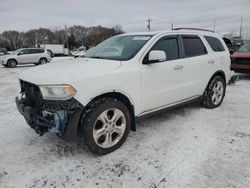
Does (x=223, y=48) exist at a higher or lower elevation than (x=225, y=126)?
higher

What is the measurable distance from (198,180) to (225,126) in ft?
Answer: 6.09

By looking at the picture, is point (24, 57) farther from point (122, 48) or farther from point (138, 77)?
point (138, 77)

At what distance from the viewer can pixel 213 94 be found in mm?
5004

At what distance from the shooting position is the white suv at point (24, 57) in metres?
17.7

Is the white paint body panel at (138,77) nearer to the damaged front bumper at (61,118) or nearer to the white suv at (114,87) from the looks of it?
the white suv at (114,87)

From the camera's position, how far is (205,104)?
5012mm

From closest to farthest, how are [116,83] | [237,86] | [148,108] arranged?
[116,83]
[148,108]
[237,86]

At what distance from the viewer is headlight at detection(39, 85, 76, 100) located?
105 inches

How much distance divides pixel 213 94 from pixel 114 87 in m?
2.92

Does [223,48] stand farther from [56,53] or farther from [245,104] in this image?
[56,53]

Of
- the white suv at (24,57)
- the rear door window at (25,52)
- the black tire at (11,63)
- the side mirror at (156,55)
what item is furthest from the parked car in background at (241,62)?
the black tire at (11,63)

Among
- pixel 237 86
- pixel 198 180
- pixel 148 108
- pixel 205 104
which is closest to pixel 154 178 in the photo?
pixel 198 180

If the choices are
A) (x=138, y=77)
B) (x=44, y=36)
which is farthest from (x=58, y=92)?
(x=44, y=36)

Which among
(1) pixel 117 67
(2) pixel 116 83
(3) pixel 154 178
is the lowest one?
(3) pixel 154 178
